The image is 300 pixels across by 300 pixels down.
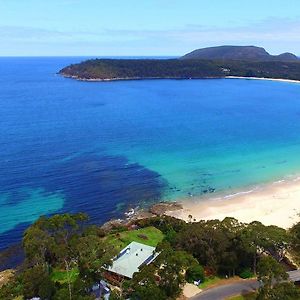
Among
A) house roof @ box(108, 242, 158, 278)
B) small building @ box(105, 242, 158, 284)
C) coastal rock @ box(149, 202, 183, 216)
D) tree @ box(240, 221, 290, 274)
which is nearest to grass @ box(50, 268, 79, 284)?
small building @ box(105, 242, 158, 284)

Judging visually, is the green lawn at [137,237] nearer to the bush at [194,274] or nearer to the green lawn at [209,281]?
the bush at [194,274]

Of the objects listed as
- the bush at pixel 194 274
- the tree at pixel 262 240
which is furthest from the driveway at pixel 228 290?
the tree at pixel 262 240

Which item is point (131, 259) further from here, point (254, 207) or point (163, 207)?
point (254, 207)

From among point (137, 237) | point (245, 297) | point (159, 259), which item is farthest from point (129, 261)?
point (245, 297)

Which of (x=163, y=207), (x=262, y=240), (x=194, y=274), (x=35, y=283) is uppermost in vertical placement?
(x=262, y=240)

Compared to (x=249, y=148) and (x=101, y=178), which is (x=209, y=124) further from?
(x=101, y=178)

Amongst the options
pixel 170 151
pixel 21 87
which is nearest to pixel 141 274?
pixel 170 151
